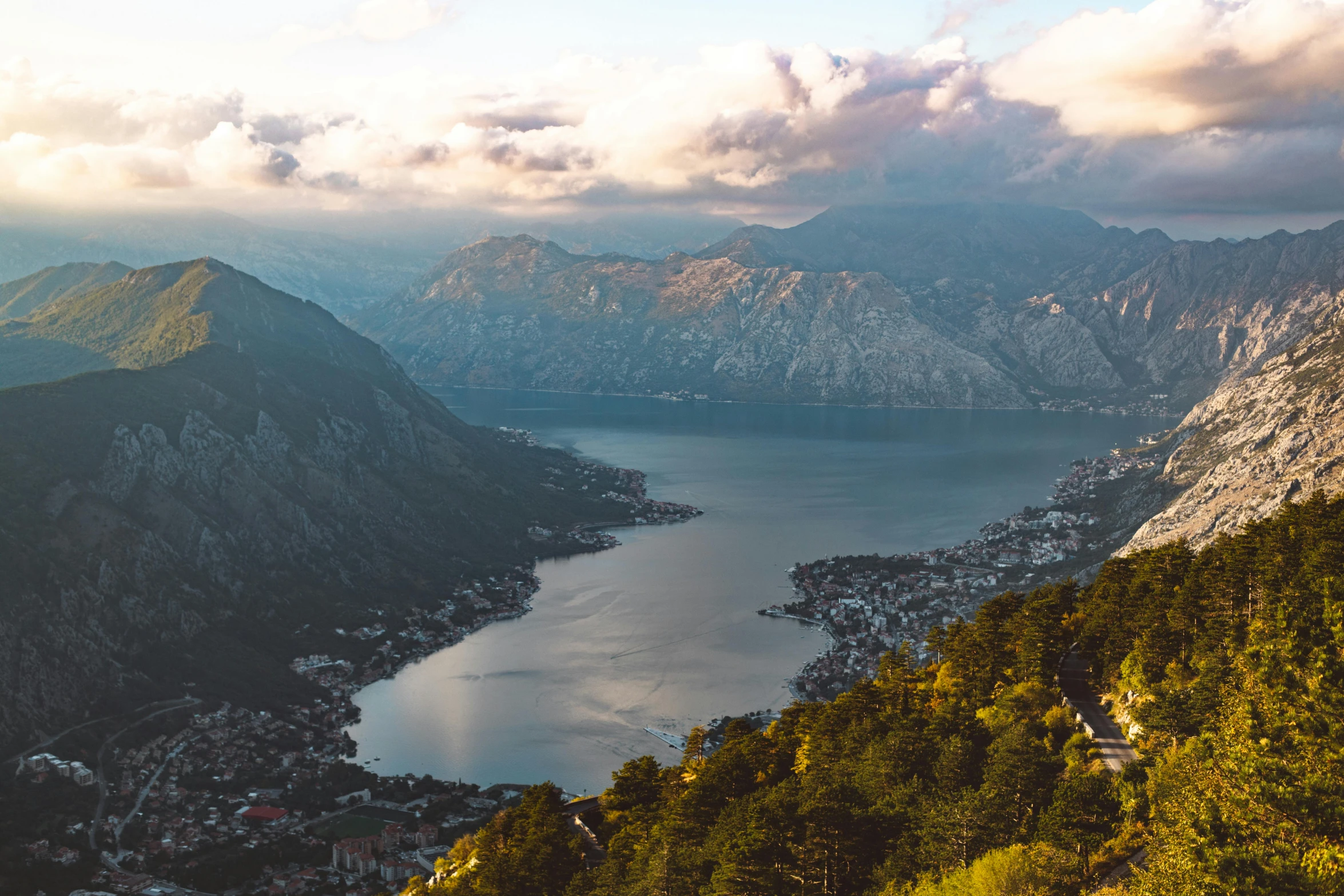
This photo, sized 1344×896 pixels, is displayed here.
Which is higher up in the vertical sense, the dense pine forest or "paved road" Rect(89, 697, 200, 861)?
the dense pine forest

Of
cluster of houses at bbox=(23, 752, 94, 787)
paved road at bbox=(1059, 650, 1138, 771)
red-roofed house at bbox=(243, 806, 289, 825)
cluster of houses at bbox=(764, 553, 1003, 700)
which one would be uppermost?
paved road at bbox=(1059, 650, 1138, 771)

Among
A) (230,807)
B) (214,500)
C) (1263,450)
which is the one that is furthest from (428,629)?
(1263,450)

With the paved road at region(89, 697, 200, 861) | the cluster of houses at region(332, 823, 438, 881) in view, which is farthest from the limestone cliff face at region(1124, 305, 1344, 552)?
the paved road at region(89, 697, 200, 861)

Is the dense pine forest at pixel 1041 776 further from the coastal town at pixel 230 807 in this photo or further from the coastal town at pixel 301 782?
the coastal town at pixel 230 807

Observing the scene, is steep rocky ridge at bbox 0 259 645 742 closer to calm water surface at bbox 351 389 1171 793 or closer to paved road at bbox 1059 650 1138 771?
calm water surface at bbox 351 389 1171 793

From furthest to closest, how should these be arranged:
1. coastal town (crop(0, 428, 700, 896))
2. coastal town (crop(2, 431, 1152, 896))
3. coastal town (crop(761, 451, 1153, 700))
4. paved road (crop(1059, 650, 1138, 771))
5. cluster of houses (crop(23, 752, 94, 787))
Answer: coastal town (crop(761, 451, 1153, 700)) → cluster of houses (crop(23, 752, 94, 787)) → coastal town (crop(2, 431, 1152, 896)) → coastal town (crop(0, 428, 700, 896)) → paved road (crop(1059, 650, 1138, 771))

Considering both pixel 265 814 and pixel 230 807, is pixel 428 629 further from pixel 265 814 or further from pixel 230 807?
pixel 265 814

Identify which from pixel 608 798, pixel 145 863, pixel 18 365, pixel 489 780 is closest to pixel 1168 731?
pixel 608 798
